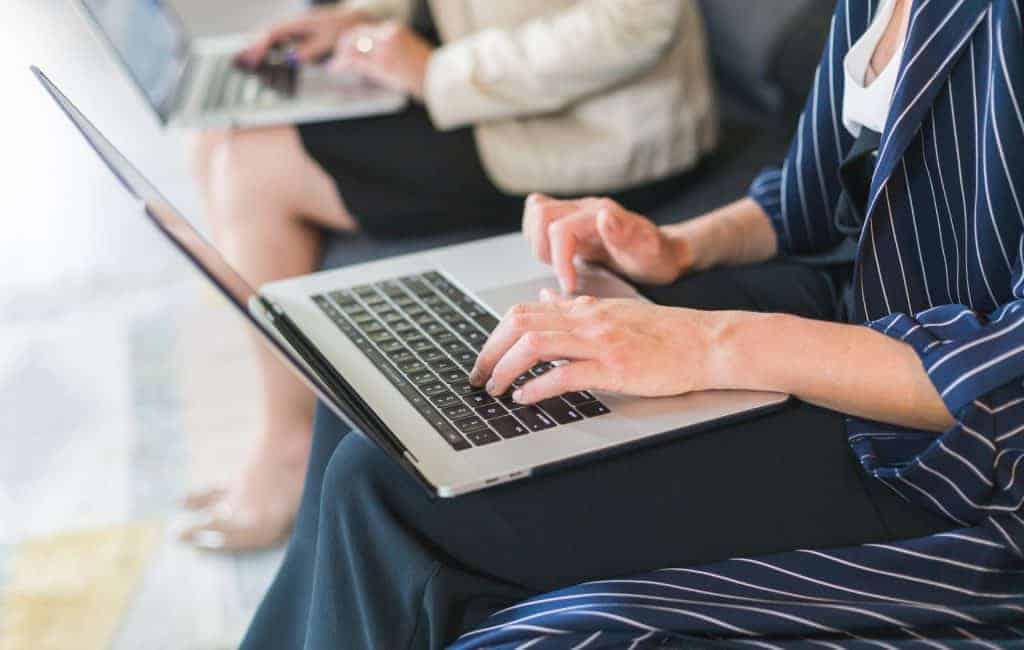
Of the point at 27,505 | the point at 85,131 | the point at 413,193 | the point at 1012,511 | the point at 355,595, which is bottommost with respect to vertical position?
the point at 27,505

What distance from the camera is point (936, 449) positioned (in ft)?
2.61

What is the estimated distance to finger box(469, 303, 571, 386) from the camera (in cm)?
86

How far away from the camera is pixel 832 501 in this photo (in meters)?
0.84

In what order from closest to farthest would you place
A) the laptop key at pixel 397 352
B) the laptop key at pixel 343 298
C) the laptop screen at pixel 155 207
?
1. the laptop screen at pixel 155 207
2. the laptop key at pixel 397 352
3. the laptop key at pixel 343 298

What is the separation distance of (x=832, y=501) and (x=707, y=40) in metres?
1.19

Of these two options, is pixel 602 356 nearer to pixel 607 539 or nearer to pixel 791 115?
Answer: pixel 607 539

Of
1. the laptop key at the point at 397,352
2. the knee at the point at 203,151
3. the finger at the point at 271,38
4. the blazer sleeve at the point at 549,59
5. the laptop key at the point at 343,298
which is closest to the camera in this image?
the laptop key at the point at 397,352

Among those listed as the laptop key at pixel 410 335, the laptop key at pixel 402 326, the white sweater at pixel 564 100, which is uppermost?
the laptop key at pixel 410 335

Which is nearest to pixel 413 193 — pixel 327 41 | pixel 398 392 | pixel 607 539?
pixel 327 41

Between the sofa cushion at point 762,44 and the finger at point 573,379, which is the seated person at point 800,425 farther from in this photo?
the sofa cushion at point 762,44

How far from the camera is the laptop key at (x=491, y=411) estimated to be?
0.83 meters

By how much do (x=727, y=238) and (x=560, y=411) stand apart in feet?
1.18

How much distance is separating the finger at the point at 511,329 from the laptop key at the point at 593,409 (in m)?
0.06

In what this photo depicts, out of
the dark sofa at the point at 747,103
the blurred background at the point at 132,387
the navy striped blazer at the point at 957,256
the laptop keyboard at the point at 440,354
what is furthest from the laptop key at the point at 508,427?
the dark sofa at the point at 747,103
